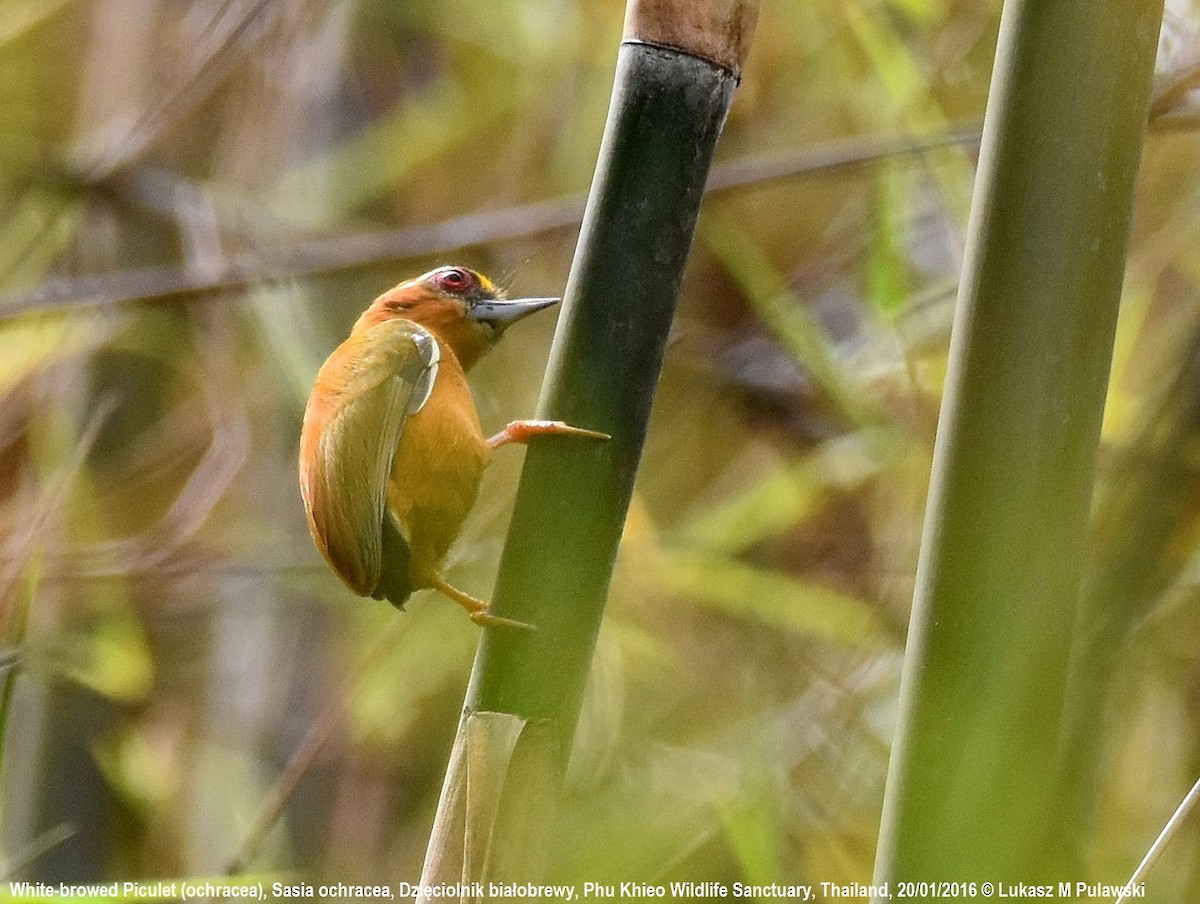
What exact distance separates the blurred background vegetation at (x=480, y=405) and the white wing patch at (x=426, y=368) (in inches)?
9.7

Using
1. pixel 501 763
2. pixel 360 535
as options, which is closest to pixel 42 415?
pixel 360 535

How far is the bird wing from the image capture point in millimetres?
1110

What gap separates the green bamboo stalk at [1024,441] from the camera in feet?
1.96

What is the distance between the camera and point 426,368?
4.25 feet

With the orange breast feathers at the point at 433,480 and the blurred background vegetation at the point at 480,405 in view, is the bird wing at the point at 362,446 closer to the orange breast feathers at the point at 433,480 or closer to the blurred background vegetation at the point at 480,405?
the orange breast feathers at the point at 433,480

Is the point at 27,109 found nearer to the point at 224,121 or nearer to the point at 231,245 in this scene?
the point at 224,121

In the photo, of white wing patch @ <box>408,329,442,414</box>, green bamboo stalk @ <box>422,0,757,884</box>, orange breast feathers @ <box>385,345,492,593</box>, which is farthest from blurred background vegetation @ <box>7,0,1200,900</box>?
green bamboo stalk @ <box>422,0,757,884</box>

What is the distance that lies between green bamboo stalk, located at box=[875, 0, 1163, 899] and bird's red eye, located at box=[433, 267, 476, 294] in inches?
35.5

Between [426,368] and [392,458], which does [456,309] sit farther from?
[392,458]

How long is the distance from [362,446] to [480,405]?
919 mm

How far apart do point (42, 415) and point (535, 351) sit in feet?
3.04

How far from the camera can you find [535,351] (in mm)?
2180

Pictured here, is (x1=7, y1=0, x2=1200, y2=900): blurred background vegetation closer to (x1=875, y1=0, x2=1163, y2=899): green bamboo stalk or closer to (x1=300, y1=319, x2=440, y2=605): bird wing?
(x1=300, y1=319, x2=440, y2=605): bird wing

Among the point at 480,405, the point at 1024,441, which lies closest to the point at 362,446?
the point at 1024,441
